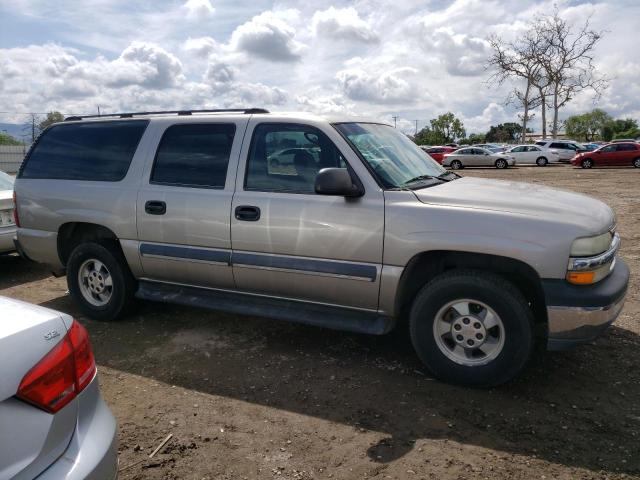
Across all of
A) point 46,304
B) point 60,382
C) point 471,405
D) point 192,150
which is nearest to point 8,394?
point 60,382

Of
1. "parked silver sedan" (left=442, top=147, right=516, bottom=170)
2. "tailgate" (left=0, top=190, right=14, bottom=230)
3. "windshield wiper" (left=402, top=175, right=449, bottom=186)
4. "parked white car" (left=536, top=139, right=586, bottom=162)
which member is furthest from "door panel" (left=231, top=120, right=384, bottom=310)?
"parked white car" (left=536, top=139, right=586, bottom=162)

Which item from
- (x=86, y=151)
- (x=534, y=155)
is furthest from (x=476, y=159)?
(x=86, y=151)

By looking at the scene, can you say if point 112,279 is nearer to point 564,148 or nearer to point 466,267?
point 466,267

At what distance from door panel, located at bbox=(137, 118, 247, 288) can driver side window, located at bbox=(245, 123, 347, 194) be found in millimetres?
164

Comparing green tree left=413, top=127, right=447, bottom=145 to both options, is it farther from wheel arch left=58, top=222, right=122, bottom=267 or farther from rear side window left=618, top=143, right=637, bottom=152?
wheel arch left=58, top=222, right=122, bottom=267

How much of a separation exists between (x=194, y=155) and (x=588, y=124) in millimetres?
104139

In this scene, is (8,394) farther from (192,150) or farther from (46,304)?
(46,304)

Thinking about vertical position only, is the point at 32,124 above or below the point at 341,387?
above

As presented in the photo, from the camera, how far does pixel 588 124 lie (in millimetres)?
94625

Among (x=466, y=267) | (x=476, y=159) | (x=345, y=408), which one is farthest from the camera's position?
(x=476, y=159)

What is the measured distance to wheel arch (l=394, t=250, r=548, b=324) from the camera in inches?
139

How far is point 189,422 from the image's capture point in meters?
3.31

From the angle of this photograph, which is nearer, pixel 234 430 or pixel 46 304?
pixel 234 430

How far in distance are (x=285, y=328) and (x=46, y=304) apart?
274cm
